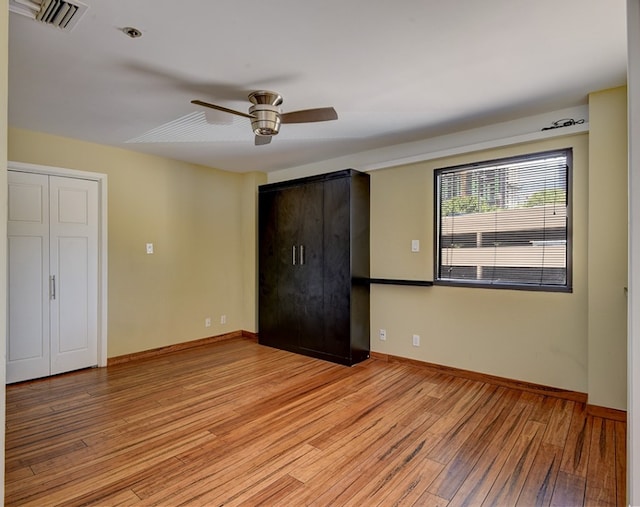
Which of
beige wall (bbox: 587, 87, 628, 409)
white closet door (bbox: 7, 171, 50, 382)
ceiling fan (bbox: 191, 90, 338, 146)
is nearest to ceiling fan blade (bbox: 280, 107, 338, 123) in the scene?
ceiling fan (bbox: 191, 90, 338, 146)

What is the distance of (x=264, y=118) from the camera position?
266 centimetres

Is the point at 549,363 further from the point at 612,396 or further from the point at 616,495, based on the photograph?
the point at 616,495

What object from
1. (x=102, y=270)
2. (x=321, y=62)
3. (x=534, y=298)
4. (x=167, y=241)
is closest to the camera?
(x=321, y=62)

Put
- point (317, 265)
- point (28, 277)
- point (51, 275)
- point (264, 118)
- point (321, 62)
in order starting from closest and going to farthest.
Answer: point (321, 62) < point (264, 118) < point (28, 277) < point (51, 275) < point (317, 265)

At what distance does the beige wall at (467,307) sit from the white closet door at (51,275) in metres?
3.23

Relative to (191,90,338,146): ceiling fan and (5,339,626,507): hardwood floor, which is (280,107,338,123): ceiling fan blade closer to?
(191,90,338,146): ceiling fan

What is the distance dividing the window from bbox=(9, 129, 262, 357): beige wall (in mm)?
2896

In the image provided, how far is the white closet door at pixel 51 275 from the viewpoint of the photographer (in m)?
3.47

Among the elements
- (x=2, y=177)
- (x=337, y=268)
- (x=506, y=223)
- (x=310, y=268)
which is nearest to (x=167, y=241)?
(x=310, y=268)

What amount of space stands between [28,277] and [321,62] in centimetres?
349

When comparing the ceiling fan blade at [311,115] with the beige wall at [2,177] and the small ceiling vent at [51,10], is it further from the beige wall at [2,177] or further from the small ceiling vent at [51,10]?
the beige wall at [2,177]

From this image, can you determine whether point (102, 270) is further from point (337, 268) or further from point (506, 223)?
point (506, 223)

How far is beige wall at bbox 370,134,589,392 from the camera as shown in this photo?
300cm

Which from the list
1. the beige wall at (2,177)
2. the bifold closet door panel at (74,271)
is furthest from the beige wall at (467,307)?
the beige wall at (2,177)
